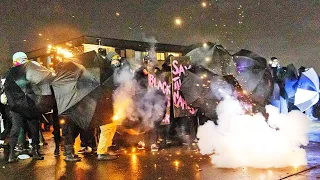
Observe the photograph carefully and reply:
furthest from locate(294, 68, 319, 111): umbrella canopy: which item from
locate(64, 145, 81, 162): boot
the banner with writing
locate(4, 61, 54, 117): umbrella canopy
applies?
locate(4, 61, 54, 117): umbrella canopy

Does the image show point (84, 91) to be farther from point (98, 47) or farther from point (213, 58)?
point (98, 47)

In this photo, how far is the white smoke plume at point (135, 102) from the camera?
6.82 meters

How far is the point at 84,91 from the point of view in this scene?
20.6 ft

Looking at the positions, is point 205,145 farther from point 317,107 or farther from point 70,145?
point 317,107

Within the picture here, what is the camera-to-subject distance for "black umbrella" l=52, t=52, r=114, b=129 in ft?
20.6

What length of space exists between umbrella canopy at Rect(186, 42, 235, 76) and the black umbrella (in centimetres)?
238

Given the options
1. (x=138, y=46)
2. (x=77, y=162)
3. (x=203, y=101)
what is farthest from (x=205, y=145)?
(x=138, y=46)

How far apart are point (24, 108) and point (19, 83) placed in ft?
1.55

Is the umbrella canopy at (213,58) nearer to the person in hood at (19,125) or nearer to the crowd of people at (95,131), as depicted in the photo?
the crowd of people at (95,131)

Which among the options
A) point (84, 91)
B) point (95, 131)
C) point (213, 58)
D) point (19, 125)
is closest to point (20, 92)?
point (19, 125)

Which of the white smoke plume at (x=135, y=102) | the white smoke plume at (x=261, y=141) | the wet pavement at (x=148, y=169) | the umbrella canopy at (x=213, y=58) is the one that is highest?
the umbrella canopy at (x=213, y=58)

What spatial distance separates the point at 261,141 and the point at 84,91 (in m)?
3.15

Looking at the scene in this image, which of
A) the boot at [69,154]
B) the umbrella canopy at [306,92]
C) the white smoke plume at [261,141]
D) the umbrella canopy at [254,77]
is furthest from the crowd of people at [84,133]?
the umbrella canopy at [306,92]

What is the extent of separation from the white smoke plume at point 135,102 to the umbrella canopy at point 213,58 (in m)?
1.15
